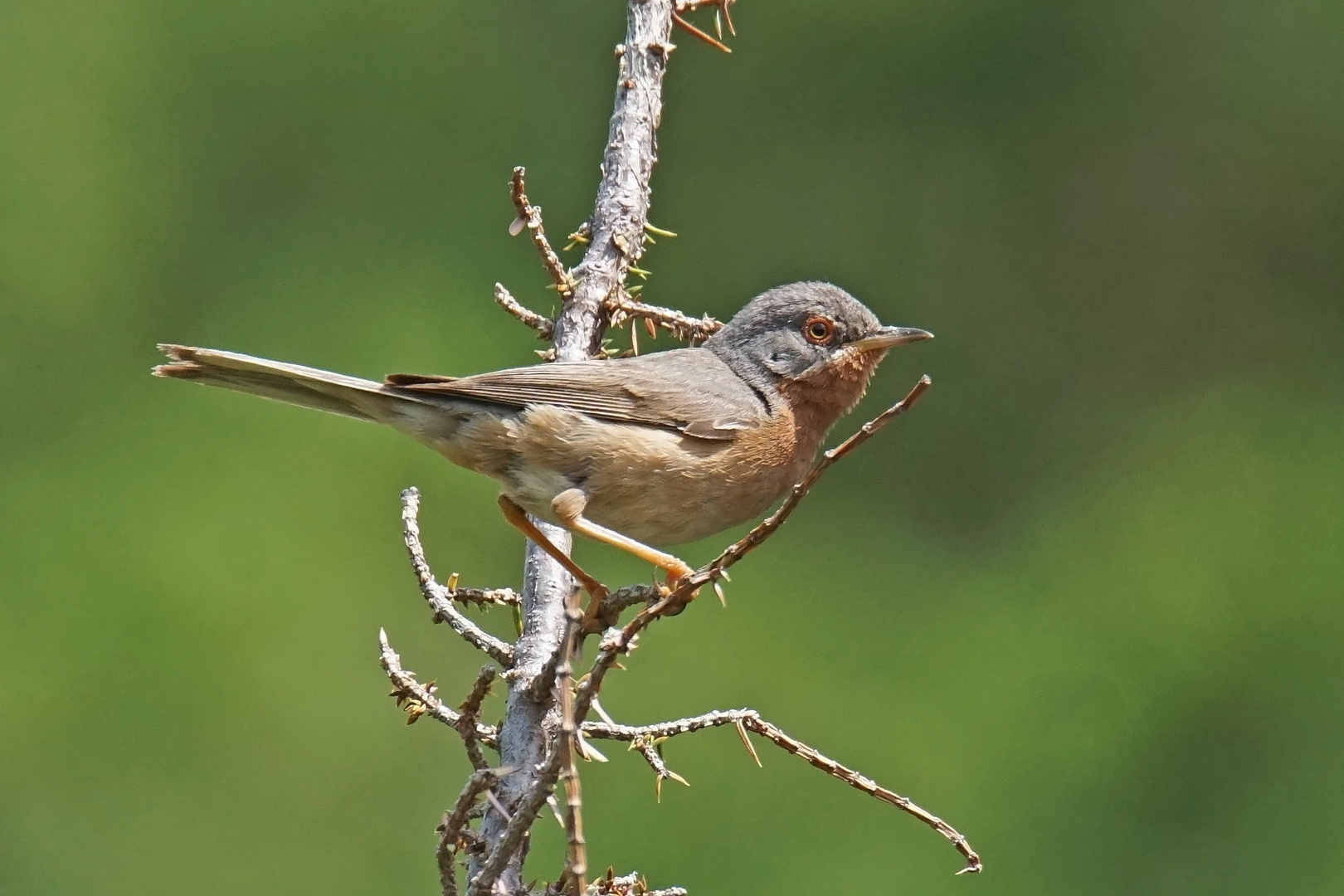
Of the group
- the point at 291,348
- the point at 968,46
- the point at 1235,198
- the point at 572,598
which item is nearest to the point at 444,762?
the point at 291,348

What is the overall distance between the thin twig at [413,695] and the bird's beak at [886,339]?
1773 mm

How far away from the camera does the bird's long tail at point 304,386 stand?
375 cm

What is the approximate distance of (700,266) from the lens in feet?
33.9

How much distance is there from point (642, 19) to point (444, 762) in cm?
537

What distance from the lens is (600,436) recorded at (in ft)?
13.3

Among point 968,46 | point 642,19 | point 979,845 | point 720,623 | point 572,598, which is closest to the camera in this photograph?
point 572,598

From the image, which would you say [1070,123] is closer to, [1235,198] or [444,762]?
[1235,198]

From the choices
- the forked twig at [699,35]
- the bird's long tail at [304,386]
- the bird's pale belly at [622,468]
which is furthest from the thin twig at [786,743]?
the forked twig at [699,35]

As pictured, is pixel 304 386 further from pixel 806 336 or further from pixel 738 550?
pixel 738 550

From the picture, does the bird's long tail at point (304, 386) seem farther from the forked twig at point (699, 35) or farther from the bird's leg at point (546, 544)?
the forked twig at point (699, 35)

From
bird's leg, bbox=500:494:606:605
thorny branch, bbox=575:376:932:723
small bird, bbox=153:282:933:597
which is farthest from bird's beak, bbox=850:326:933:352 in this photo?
thorny branch, bbox=575:376:932:723

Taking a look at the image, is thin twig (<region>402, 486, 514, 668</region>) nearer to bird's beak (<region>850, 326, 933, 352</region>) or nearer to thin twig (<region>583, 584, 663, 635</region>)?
thin twig (<region>583, 584, 663, 635</region>)

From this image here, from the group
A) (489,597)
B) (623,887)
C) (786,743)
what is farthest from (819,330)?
(623,887)

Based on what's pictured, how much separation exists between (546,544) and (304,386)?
0.74m
